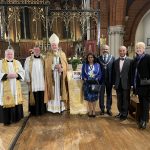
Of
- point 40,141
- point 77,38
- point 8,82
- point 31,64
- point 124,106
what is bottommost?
point 40,141

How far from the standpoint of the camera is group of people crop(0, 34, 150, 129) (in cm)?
420

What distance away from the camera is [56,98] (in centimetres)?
534

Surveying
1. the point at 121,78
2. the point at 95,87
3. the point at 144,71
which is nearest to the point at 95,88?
the point at 95,87

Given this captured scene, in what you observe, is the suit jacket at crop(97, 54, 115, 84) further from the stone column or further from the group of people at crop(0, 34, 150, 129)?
the stone column

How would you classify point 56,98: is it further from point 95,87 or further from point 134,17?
point 134,17

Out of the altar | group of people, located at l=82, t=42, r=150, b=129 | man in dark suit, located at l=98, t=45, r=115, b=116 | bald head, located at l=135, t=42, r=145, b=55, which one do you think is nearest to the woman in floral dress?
group of people, located at l=82, t=42, r=150, b=129

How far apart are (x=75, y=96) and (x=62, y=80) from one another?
0.44m

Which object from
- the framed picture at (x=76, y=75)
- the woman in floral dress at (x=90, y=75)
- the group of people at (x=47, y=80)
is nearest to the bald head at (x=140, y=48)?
the woman in floral dress at (x=90, y=75)

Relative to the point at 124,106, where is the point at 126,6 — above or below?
above

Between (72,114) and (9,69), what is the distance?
5.32ft

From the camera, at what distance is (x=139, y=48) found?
13.5ft

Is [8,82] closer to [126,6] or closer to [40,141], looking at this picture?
Result: [40,141]

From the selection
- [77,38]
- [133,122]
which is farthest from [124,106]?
[77,38]

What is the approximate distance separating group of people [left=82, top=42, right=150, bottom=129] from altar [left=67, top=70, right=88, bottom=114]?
0.75ft
